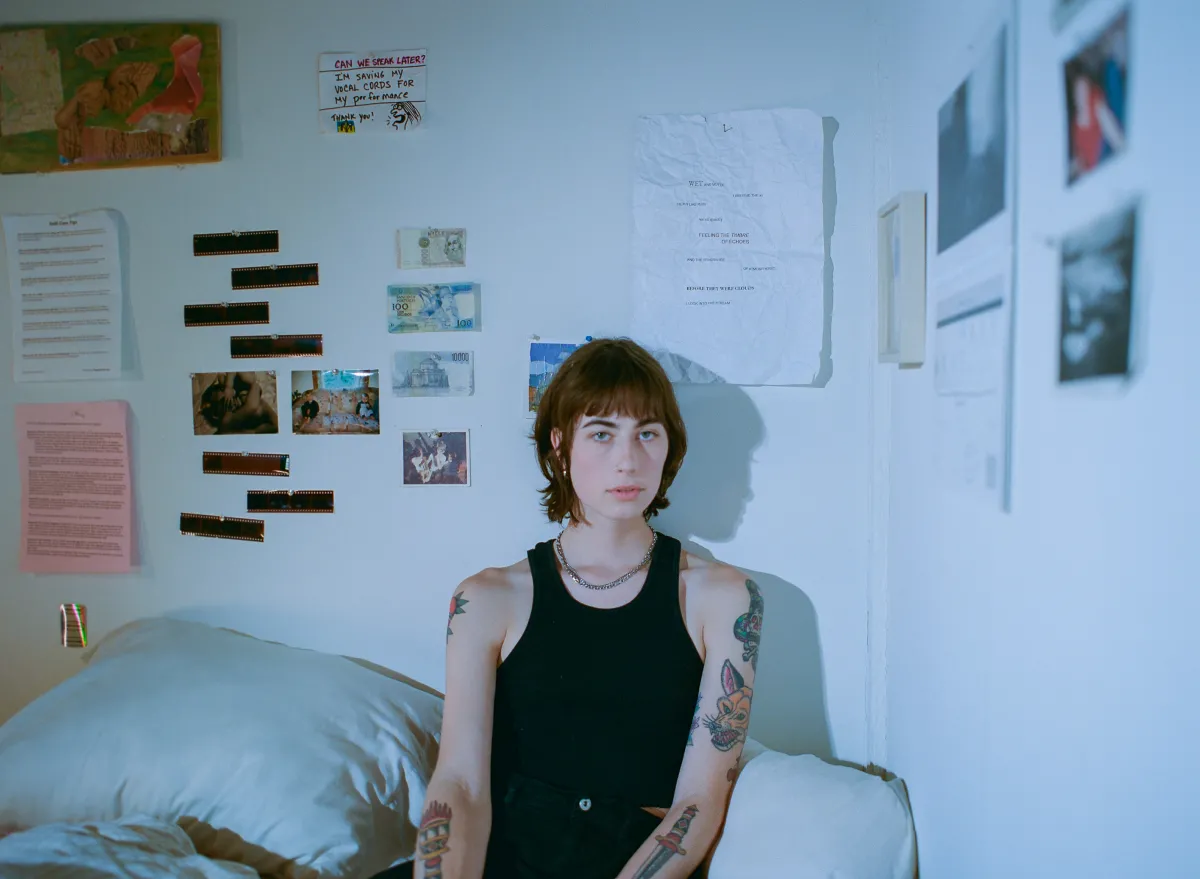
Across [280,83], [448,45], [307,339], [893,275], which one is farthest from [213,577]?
[893,275]

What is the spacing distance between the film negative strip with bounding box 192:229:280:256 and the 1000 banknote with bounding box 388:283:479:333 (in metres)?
0.27

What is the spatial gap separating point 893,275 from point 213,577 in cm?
145

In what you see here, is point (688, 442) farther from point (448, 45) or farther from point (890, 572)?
point (448, 45)

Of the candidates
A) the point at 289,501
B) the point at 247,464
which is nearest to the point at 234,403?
the point at 247,464

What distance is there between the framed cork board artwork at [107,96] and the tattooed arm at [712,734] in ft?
4.37

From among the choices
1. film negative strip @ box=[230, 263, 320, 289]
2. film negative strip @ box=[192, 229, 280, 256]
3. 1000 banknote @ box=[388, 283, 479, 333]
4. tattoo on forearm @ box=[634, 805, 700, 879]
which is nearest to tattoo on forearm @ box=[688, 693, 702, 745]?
tattoo on forearm @ box=[634, 805, 700, 879]

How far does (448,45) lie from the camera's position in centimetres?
136

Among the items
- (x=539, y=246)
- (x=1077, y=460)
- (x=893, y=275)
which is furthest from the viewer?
(x=539, y=246)

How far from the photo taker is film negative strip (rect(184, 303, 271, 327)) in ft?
4.75

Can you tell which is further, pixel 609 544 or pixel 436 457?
pixel 436 457

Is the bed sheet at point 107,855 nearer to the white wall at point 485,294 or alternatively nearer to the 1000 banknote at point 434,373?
the white wall at point 485,294

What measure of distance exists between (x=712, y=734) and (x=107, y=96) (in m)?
1.71

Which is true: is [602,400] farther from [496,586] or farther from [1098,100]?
[1098,100]

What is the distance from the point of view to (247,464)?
147cm
